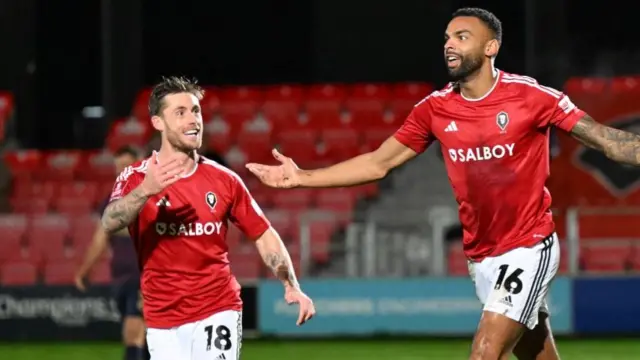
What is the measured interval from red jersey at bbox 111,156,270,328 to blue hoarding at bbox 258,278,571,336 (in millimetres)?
8682

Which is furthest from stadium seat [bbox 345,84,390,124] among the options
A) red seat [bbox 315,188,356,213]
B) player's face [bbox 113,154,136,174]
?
player's face [bbox 113,154,136,174]

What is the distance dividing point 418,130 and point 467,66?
1.82 ft

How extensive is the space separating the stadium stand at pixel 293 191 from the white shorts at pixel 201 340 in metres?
8.37

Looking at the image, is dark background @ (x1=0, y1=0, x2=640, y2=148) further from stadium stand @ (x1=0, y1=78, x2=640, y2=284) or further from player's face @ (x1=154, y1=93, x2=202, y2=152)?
player's face @ (x1=154, y1=93, x2=202, y2=152)

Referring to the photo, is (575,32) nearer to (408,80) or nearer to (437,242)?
(408,80)

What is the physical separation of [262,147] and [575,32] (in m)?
7.64

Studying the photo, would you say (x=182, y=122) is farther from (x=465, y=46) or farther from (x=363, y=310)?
(x=363, y=310)

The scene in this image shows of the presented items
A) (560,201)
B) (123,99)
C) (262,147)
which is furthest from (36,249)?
(560,201)

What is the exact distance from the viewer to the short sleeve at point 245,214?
6.96 m

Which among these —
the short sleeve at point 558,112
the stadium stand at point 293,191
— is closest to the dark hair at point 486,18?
the short sleeve at point 558,112

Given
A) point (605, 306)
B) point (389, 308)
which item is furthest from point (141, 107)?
point (605, 306)

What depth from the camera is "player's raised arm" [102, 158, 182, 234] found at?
20.6 ft

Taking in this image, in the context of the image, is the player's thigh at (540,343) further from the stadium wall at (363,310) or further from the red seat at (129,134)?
the red seat at (129,134)

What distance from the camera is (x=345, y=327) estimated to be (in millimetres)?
15641
